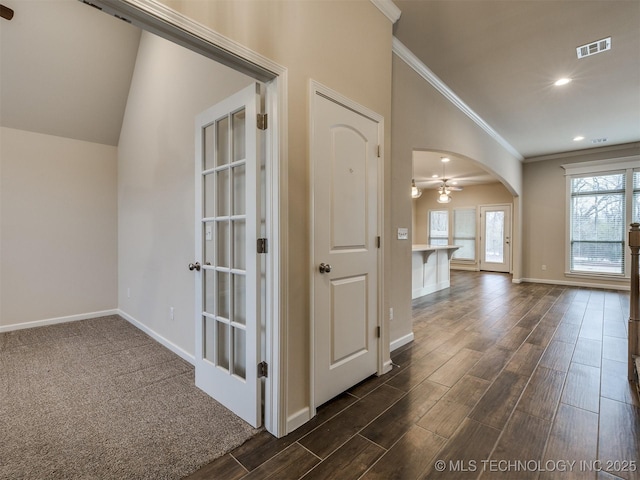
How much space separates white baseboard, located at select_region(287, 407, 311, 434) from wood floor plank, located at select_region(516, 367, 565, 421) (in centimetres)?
146

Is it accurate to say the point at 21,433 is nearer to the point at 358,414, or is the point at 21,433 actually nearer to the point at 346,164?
the point at 358,414

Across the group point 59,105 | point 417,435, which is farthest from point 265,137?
point 59,105

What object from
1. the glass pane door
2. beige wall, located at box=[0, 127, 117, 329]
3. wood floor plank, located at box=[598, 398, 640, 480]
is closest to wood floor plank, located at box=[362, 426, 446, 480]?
wood floor plank, located at box=[598, 398, 640, 480]

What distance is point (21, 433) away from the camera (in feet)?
5.90

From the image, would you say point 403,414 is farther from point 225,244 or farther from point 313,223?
point 225,244

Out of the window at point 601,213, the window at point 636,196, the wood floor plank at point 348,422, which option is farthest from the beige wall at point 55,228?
the window at point 636,196

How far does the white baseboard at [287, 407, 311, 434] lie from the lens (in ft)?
5.92

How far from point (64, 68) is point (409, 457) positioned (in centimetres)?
509

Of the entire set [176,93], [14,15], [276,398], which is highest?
[14,15]

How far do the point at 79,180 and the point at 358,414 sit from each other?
475 cm

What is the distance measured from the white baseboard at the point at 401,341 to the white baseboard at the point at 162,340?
6.27 ft

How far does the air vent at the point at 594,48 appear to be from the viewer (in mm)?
2965

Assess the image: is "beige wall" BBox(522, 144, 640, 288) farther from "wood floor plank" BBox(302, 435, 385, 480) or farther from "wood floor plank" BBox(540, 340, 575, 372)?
"wood floor plank" BBox(302, 435, 385, 480)

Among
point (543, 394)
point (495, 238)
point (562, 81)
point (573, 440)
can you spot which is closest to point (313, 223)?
point (573, 440)
